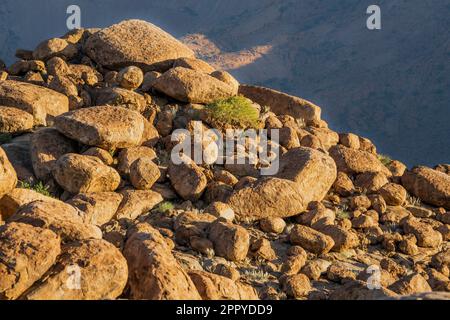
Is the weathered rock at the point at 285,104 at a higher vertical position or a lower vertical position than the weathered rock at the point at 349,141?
higher

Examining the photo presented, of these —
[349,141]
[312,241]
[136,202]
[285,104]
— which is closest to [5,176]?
[136,202]

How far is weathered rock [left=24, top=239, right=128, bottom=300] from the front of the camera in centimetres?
677

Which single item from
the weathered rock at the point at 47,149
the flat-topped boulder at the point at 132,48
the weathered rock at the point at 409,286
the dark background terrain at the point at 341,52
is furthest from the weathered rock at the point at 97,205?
the dark background terrain at the point at 341,52

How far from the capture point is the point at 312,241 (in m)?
11.6

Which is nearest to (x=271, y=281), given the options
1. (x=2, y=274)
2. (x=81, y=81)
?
(x=2, y=274)

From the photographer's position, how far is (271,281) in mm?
10258

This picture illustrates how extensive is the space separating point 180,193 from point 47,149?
9.58ft

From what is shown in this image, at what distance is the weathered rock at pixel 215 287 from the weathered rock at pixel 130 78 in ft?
27.8

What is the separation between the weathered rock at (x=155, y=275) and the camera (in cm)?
707

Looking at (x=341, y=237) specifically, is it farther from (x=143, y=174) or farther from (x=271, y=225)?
(x=143, y=174)

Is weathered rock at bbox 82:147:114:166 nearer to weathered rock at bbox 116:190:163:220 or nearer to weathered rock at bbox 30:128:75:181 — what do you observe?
weathered rock at bbox 30:128:75:181

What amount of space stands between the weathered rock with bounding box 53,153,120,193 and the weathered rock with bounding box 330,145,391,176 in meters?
6.01

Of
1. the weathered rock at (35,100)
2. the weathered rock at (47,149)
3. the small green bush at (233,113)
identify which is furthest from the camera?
the small green bush at (233,113)

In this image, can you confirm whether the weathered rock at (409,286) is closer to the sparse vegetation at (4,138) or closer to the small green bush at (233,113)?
the small green bush at (233,113)
